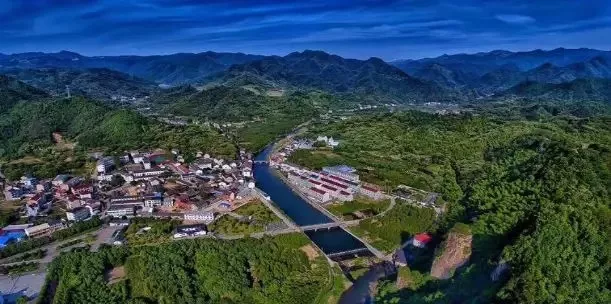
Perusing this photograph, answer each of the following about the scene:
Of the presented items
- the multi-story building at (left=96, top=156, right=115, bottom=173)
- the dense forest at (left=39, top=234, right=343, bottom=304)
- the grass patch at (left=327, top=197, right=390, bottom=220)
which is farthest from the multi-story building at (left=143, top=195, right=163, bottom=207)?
the grass patch at (left=327, top=197, right=390, bottom=220)

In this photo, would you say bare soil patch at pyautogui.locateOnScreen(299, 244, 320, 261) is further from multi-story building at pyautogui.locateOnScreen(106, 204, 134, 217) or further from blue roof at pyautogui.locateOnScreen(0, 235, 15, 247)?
blue roof at pyautogui.locateOnScreen(0, 235, 15, 247)

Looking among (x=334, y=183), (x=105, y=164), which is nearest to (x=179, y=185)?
(x=105, y=164)

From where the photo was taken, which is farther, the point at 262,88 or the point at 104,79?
the point at 104,79

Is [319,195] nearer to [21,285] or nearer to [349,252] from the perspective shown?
[349,252]

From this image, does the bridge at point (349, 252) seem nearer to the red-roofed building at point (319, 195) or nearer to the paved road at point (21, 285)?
the red-roofed building at point (319, 195)

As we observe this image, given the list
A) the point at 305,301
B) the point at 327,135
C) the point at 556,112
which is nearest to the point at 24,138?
the point at 327,135

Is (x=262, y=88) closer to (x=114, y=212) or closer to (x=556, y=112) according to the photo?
(x=556, y=112)

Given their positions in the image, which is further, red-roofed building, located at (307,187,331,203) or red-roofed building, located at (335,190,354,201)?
red-roofed building, located at (335,190,354,201)
